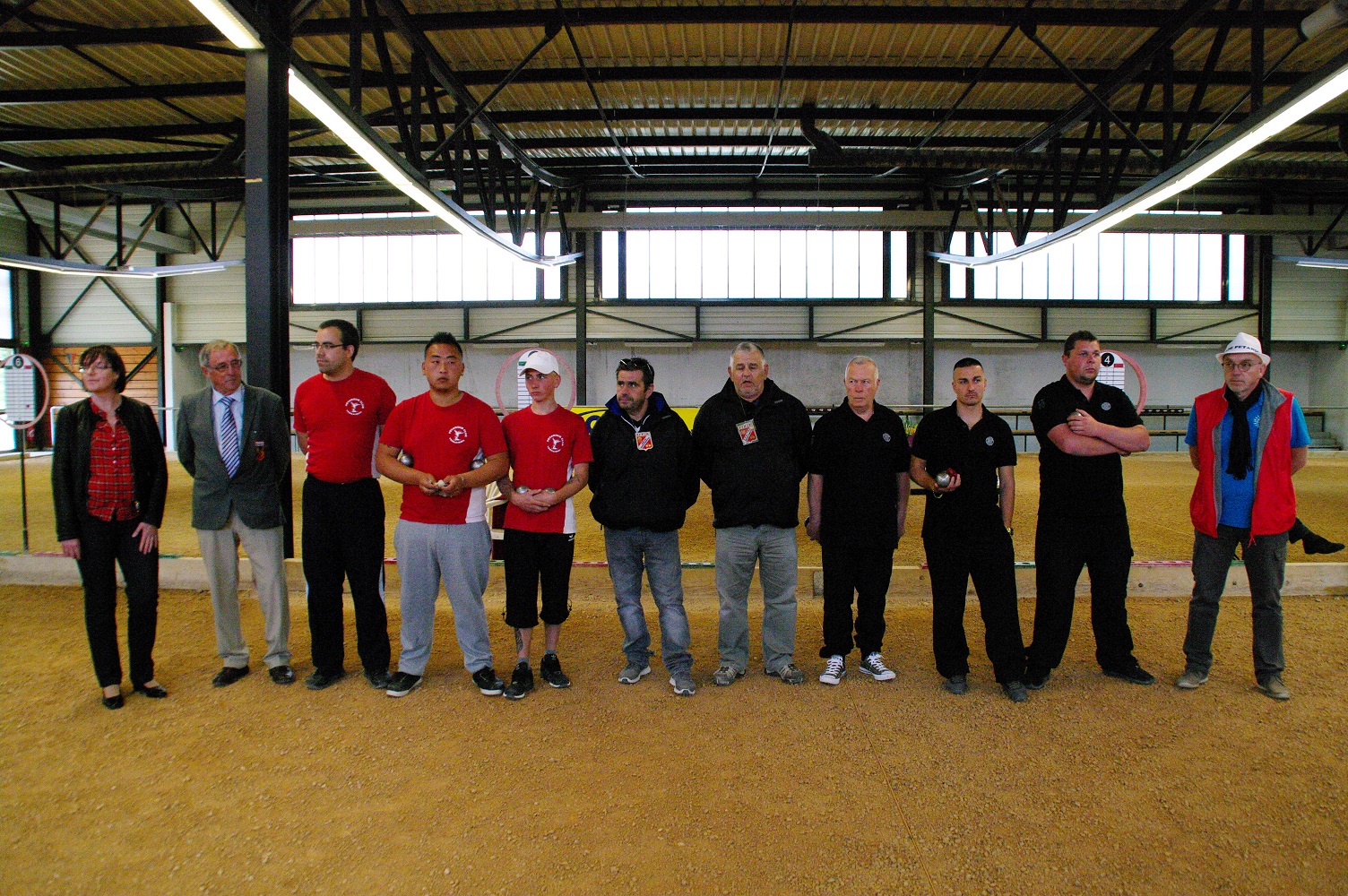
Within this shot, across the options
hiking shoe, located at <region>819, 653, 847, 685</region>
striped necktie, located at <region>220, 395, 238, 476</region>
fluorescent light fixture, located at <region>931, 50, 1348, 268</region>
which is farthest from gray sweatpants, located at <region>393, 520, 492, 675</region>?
fluorescent light fixture, located at <region>931, 50, 1348, 268</region>

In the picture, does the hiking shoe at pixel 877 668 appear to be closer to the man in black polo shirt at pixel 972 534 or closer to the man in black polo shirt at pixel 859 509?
the man in black polo shirt at pixel 859 509

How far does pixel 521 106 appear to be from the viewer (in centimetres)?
1112

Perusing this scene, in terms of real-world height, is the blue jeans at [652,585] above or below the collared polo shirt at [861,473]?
below

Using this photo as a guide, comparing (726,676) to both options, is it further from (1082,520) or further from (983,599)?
(1082,520)

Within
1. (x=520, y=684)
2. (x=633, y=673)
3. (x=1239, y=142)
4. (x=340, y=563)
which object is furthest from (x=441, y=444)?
(x=1239, y=142)

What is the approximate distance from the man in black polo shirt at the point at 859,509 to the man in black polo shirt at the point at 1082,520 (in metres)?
0.74

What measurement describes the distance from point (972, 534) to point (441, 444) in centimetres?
267

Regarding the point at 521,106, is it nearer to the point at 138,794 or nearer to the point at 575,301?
the point at 575,301

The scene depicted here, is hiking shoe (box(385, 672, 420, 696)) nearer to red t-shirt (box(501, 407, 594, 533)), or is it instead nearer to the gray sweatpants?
the gray sweatpants

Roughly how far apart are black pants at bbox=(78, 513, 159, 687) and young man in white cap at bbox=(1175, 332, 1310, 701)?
5.15 meters

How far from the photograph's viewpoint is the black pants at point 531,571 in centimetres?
362

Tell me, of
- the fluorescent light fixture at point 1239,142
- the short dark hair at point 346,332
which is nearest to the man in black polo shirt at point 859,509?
the short dark hair at point 346,332

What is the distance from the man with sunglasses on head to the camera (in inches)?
142

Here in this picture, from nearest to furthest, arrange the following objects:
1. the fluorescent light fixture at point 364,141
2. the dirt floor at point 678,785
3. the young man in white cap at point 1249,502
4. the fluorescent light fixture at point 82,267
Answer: the dirt floor at point 678,785, the young man in white cap at point 1249,502, the fluorescent light fixture at point 364,141, the fluorescent light fixture at point 82,267
